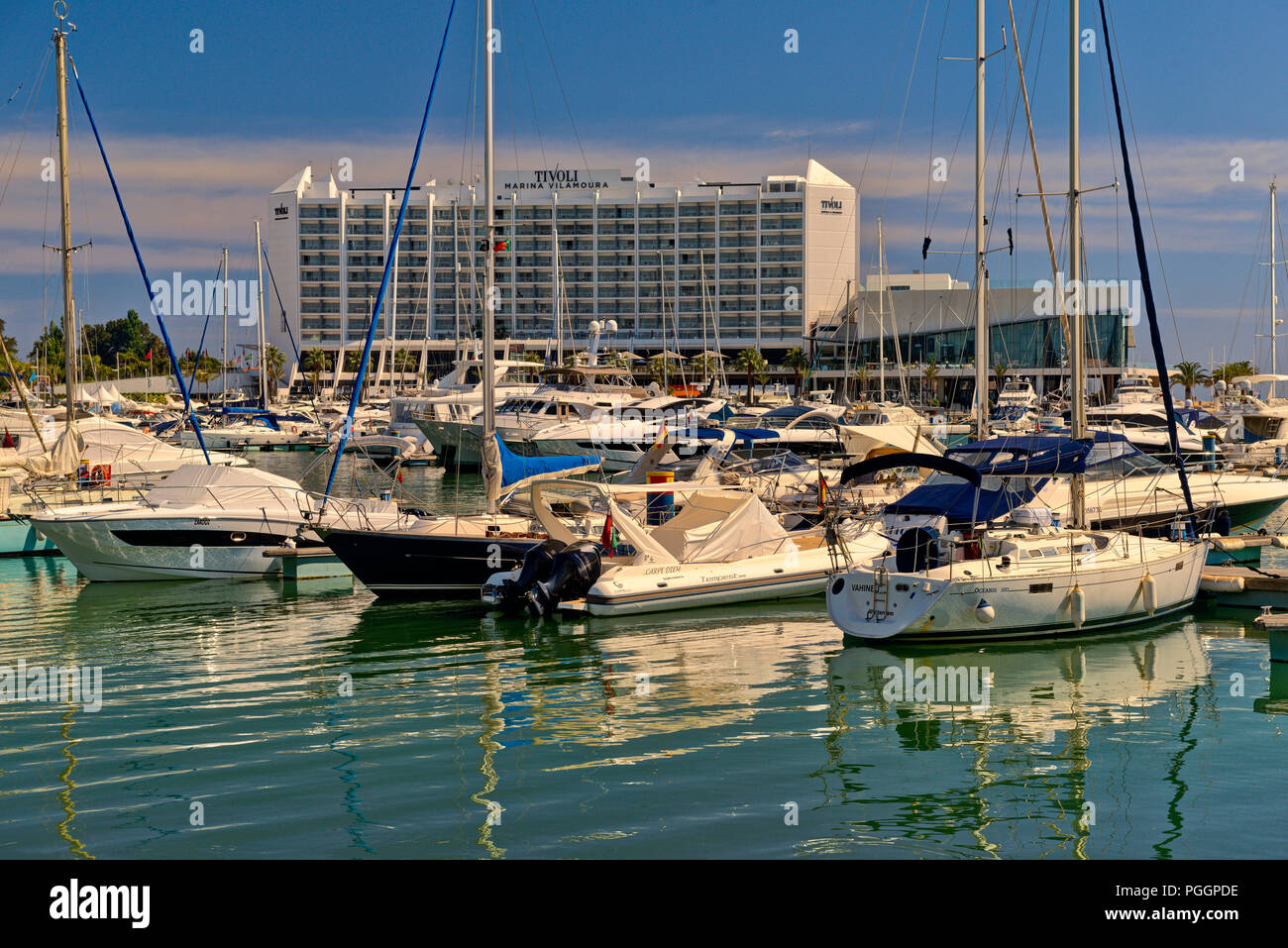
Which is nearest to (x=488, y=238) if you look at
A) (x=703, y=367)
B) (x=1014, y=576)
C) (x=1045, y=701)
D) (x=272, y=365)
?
(x=1014, y=576)

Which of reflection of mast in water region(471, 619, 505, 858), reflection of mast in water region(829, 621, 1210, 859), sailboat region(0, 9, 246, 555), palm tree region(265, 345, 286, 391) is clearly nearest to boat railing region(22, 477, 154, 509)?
sailboat region(0, 9, 246, 555)

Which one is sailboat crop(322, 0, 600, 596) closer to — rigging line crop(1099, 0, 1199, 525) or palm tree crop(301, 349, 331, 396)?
rigging line crop(1099, 0, 1199, 525)

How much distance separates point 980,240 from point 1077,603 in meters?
15.4

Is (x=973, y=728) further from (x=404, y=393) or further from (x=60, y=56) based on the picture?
(x=404, y=393)

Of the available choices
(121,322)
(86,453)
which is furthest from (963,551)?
(121,322)

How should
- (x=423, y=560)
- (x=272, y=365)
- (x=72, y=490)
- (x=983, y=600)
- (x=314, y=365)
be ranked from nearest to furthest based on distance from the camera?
(x=983, y=600)
(x=423, y=560)
(x=72, y=490)
(x=272, y=365)
(x=314, y=365)

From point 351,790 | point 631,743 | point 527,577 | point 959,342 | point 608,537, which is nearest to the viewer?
point 351,790

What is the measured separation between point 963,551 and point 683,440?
86.8ft

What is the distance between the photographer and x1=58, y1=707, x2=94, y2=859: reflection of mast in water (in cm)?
983

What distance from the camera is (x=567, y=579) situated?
65.8 feet

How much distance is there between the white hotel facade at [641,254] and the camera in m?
147

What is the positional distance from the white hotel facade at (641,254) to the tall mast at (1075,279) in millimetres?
123288

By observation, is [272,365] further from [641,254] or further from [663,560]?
[663,560]

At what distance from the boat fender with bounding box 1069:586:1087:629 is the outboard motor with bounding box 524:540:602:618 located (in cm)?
768
